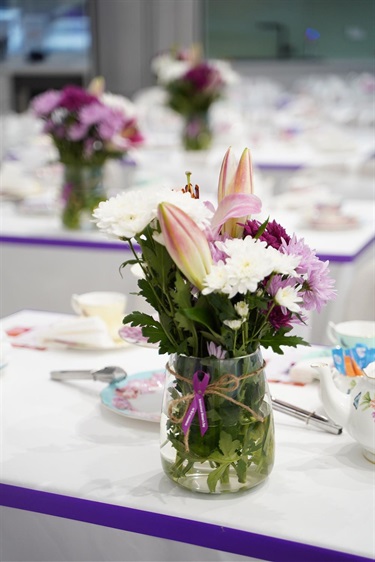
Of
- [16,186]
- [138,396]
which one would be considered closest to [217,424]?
[138,396]

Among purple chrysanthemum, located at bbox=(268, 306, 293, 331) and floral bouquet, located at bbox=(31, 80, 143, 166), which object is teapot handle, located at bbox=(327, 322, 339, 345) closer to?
purple chrysanthemum, located at bbox=(268, 306, 293, 331)

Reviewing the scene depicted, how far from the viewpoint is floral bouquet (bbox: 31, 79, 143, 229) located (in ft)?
9.09

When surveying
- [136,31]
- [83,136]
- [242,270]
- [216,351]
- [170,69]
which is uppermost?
[136,31]

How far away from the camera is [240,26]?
7672 mm

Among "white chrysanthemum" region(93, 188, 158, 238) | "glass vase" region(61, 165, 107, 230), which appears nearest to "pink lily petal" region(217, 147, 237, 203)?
"white chrysanthemum" region(93, 188, 158, 238)

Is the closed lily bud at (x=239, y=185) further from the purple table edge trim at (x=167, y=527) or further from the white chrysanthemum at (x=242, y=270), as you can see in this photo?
the purple table edge trim at (x=167, y=527)

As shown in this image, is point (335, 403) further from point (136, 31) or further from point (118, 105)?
point (136, 31)

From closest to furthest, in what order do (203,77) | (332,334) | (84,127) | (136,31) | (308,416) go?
(308,416)
(332,334)
(84,127)
(203,77)
(136,31)

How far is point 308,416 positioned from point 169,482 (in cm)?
29

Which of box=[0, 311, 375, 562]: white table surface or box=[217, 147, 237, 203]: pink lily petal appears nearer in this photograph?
box=[0, 311, 375, 562]: white table surface

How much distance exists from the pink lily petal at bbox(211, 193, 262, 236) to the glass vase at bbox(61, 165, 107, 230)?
5.76 ft

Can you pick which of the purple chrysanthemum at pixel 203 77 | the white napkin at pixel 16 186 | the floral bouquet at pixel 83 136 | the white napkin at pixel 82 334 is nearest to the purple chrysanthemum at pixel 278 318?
the white napkin at pixel 82 334

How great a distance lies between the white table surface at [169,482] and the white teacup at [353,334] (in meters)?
0.13

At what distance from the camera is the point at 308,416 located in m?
1.43
